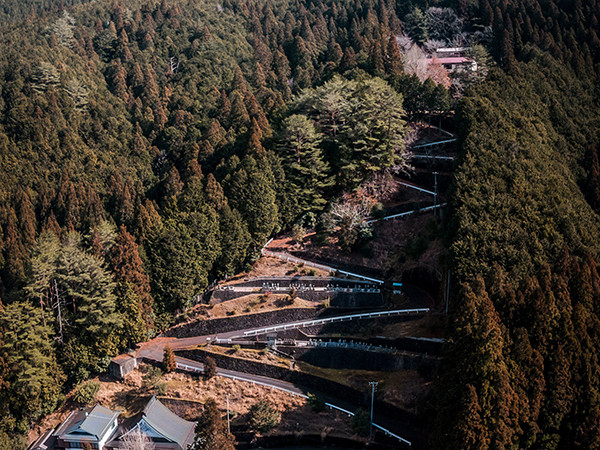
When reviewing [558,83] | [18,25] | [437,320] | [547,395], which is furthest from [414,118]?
[18,25]

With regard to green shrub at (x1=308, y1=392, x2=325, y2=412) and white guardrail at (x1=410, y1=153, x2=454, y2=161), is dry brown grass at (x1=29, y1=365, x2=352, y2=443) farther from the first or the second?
white guardrail at (x1=410, y1=153, x2=454, y2=161)

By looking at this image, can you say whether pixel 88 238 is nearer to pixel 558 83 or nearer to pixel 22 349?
pixel 22 349

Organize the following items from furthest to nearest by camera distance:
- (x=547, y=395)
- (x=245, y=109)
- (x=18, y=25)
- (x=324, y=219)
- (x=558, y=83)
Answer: (x=18, y=25) → (x=245, y=109) → (x=558, y=83) → (x=324, y=219) → (x=547, y=395)

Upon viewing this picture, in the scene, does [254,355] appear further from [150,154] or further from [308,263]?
[150,154]

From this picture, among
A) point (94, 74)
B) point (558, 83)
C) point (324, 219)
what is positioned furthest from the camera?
point (94, 74)

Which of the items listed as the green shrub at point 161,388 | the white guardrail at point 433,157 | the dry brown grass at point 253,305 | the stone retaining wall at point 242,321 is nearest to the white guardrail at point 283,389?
the green shrub at point 161,388

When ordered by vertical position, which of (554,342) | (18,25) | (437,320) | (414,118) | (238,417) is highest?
(18,25)

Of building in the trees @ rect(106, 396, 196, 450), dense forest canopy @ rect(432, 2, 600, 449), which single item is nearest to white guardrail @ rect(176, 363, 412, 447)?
building in the trees @ rect(106, 396, 196, 450)
